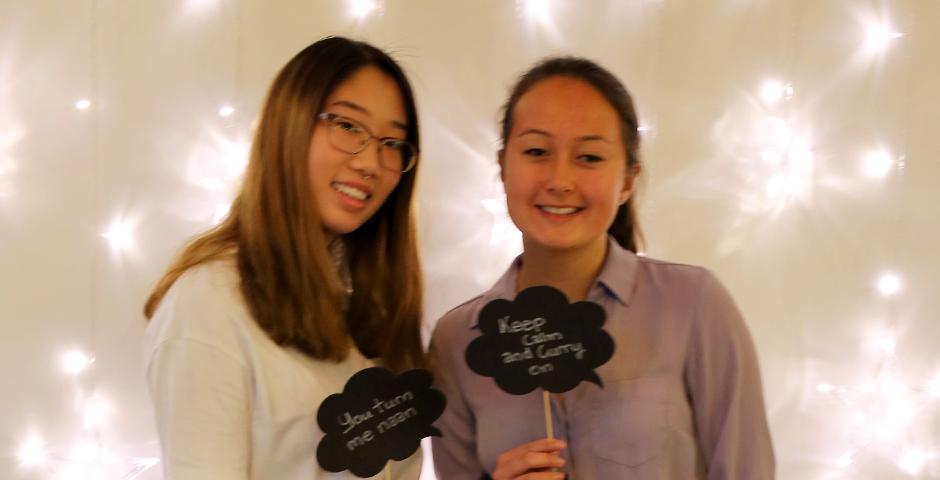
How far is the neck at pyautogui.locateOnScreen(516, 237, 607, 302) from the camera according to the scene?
1.22 m

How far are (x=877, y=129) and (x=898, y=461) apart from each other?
2.68 ft

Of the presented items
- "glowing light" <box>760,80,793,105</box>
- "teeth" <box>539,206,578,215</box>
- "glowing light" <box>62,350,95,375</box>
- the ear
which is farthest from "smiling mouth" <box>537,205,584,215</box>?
"glowing light" <box>62,350,95,375</box>

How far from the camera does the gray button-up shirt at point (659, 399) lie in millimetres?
1118

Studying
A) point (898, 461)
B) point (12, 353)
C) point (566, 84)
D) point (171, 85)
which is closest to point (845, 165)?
point (898, 461)

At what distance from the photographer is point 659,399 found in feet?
3.70

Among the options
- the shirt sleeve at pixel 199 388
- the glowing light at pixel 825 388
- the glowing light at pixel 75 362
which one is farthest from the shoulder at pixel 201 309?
the glowing light at pixel 825 388

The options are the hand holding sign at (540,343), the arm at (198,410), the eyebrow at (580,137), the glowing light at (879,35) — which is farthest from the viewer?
the glowing light at (879,35)

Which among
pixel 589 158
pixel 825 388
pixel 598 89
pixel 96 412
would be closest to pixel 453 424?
pixel 589 158

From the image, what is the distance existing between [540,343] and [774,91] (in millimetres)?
1006

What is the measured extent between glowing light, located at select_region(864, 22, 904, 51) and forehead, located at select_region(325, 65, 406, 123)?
1.20m

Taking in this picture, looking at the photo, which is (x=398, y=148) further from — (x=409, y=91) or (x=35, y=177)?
(x=35, y=177)

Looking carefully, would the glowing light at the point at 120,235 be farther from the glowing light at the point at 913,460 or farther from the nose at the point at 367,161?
the glowing light at the point at 913,460

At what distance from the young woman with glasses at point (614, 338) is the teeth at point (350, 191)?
244mm

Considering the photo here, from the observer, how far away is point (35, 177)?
1.59m
